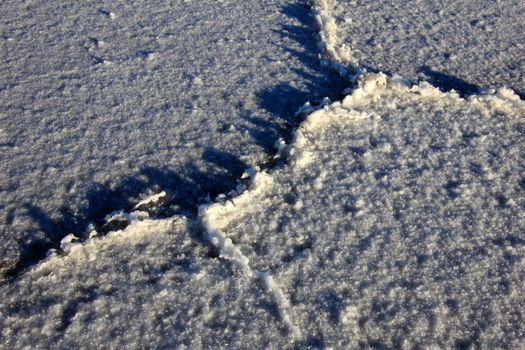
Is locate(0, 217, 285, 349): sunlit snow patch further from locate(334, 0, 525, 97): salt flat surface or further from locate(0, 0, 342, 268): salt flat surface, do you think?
locate(334, 0, 525, 97): salt flat surface

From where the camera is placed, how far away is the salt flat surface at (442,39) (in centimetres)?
193

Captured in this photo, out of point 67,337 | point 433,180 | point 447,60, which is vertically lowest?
point 67,337

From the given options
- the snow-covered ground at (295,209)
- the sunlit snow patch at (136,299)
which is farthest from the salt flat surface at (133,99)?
the sunlit snow patch at (136,299)

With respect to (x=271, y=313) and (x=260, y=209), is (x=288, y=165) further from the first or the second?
(x=271, y=313)

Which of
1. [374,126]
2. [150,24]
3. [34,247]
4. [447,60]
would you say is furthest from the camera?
[150,24]

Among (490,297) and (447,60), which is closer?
(490,297)

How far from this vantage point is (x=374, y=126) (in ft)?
5.56

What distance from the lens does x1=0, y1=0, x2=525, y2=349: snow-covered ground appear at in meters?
1.24

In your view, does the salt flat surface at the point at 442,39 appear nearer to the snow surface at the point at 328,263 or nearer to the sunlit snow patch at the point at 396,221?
the sunlit snow patch at the point at 396,221

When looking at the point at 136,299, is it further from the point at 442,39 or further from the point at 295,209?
the point at 442,39

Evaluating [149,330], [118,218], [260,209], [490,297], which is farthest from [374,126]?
[149,330]

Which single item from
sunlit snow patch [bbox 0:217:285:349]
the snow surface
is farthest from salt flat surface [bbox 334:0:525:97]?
sunlit snow patch [bbox 0:217:285:349]

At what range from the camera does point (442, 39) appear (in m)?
2.08

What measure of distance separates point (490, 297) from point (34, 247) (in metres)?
1.05
